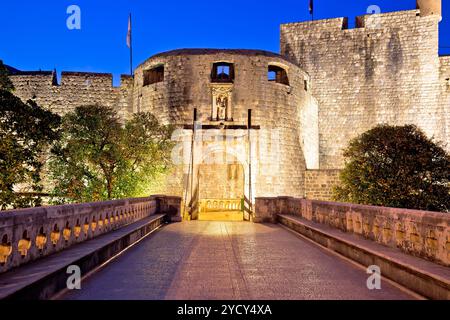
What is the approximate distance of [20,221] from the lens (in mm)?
3910

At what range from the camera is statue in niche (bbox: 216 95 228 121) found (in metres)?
20.5

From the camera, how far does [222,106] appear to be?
2059 cm

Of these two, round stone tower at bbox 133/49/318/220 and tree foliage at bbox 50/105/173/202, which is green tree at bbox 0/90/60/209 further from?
round stone tower at bbox 133/49/318/220

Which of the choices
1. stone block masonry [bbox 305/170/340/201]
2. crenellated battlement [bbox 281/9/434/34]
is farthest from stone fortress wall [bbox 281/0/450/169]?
stone block masonry [bbox 305/170/340/201]

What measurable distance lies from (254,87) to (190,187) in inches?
235

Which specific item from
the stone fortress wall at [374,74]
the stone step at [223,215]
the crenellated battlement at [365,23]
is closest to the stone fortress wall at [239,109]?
the stone step at [223,215]

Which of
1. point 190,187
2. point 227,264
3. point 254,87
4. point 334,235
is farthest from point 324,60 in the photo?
point 227,264

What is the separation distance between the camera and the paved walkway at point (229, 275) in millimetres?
3966

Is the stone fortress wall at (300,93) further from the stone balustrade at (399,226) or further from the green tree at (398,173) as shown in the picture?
the stone balustrade at (399,226)

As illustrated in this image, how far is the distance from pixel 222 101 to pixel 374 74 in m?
11.5

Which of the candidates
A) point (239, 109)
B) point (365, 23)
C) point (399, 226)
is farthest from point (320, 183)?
point (399, 226)

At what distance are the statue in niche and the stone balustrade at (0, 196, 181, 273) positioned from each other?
492 inches

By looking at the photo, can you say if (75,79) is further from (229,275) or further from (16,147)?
(229,275)
